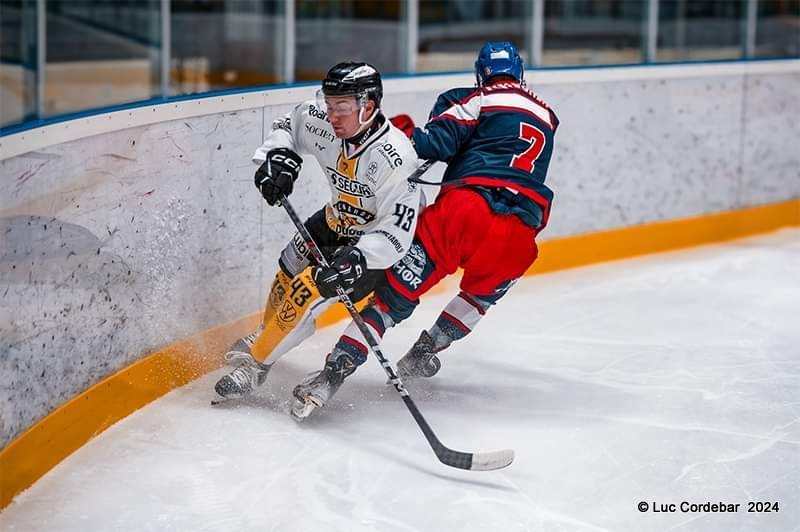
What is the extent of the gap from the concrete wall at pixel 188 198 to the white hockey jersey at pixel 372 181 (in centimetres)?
34

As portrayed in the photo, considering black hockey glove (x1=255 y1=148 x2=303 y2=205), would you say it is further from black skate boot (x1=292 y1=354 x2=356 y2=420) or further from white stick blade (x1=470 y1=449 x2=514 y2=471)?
white stick blade (x1=470 y1=449 x2=514 y2=471)

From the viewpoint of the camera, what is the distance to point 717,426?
3344mm

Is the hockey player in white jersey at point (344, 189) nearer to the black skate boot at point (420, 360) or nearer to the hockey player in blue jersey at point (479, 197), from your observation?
the hockey player in blue jersey at point (479, 197)

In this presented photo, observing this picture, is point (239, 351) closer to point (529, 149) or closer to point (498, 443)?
point (498, 443)

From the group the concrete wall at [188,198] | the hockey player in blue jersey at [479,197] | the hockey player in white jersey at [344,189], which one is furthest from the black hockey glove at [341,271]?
the concrete wall at [188,198]

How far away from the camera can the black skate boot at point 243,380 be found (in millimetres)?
3318

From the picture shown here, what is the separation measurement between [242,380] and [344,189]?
0.57 metres

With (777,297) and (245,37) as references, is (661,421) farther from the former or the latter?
(245,37)

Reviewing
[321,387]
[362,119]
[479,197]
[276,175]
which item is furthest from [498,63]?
[321,387]

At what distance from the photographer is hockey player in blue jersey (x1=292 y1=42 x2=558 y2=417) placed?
3.35 metres

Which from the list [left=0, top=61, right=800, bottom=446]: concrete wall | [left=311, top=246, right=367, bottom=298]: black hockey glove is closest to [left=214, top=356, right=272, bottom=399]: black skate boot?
[left=0, top=61, right=800, bottom=446]: concrete wall

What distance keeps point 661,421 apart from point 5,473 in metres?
1.71

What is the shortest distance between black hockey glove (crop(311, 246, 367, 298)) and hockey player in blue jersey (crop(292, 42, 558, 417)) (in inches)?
7.8

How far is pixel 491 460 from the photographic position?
296 centimetres
